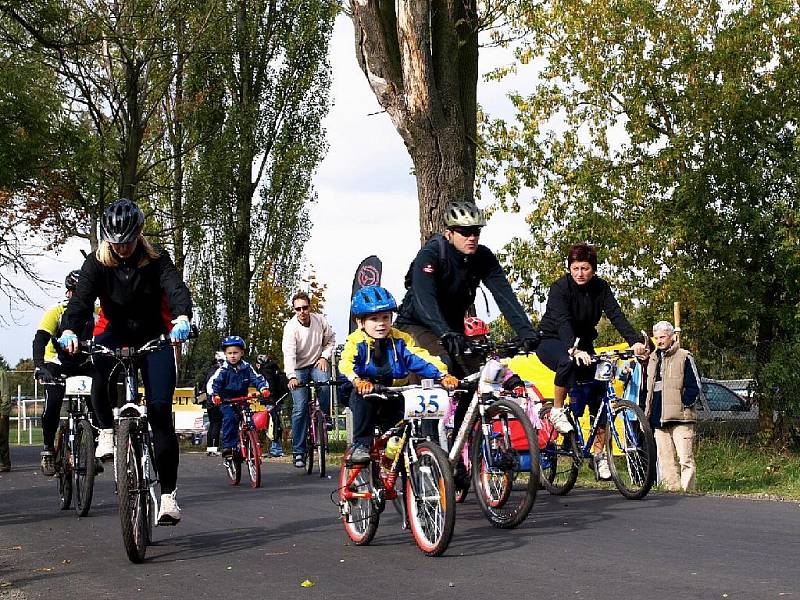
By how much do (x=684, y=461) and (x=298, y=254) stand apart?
2798 centimetres

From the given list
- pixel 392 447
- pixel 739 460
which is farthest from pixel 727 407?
pixel 392 447

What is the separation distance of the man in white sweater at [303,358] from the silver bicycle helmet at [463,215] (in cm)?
673

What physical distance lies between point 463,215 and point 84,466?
3.87 metres

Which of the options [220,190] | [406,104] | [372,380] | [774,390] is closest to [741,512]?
[372,380]

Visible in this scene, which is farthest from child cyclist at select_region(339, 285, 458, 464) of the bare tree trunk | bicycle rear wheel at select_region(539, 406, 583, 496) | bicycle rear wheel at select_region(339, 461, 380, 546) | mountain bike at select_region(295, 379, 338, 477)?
the bare tree trunk

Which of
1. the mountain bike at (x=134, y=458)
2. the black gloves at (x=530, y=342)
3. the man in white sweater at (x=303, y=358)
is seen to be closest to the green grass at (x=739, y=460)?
the man in white sweater at (x=303, y=358)

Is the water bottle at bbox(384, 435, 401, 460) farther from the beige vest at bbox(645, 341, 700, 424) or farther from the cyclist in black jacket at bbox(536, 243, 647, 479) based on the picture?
the beige vest at bbox(645, 341, 700, 424)

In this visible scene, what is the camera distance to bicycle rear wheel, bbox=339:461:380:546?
8414mm

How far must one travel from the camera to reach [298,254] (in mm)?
40906

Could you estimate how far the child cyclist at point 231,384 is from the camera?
1491 cm

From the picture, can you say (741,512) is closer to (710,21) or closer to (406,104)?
(406,104)

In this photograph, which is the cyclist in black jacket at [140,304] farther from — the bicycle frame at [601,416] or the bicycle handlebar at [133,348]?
the bicycle frame at [601,416]

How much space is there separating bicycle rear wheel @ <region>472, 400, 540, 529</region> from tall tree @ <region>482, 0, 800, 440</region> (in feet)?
53.3

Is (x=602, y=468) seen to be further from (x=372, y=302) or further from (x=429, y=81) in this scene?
(x=429, y=81)
